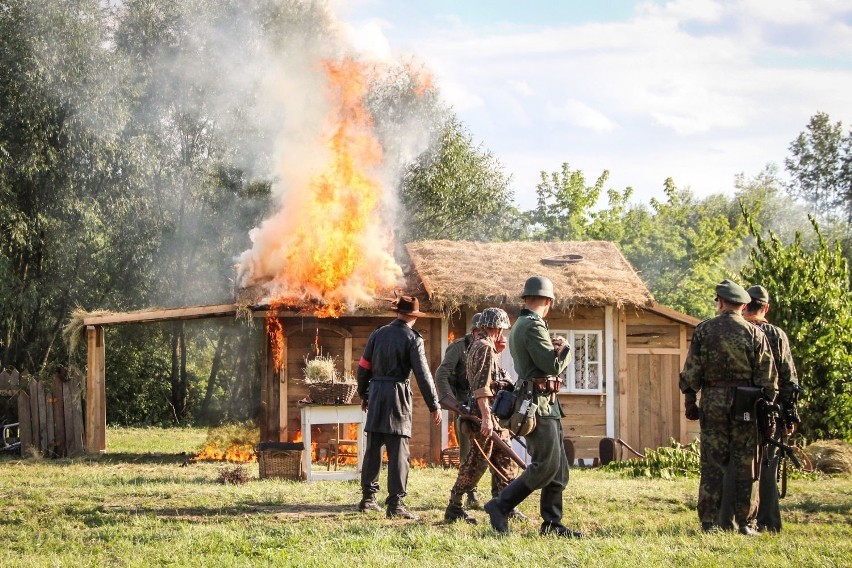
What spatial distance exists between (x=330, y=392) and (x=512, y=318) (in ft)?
16.1

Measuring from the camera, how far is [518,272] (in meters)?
17.4

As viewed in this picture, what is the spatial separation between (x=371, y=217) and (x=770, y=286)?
666 centimetres

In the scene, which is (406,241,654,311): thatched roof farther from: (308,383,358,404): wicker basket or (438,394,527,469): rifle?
(438,394,527,469): rifle

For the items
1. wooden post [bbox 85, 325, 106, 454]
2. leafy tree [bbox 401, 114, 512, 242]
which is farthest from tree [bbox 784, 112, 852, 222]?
wooden post [bbox 85, 325, 106, 454]

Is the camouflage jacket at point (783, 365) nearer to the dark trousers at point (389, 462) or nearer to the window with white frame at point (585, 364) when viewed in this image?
the dark trousers at point (389, 462)

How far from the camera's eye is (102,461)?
52.4 feet

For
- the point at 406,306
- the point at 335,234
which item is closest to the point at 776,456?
the point at 406,306

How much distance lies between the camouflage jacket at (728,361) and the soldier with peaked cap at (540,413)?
1.26 metres

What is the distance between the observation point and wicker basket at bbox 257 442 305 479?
12.8 m

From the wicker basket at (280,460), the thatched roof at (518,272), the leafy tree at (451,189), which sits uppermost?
the leafy tree at (451,189)

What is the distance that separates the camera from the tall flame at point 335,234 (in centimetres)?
1587

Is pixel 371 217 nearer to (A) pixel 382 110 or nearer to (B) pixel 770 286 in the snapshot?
(B) pixel 770 286

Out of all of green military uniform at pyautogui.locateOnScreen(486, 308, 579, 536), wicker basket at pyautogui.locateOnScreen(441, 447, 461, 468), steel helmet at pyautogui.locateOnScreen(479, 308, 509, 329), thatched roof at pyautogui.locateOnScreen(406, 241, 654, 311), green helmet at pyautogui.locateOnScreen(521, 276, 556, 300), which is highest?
thatched roof at pyautogui.locateOnScreen(406, 241, 654, 311)

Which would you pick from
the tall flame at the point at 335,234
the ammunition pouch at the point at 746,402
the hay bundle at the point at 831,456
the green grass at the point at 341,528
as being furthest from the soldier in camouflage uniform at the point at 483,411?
the hay bundle at the point at 831,456
